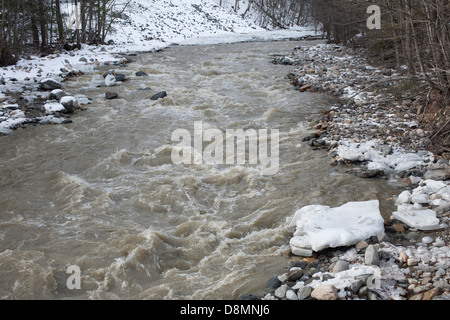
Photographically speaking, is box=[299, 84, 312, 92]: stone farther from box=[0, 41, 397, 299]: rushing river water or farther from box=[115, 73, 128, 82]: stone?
box=[115, 73, 128, 82]: stone

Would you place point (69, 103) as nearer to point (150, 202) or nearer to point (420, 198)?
point (150, 202)

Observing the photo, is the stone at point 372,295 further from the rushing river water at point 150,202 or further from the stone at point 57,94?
the stone at point 57,94

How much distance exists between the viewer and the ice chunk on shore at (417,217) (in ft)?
14.1

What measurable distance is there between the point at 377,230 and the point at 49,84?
32.8 feet

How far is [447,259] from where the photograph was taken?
3.65 metres

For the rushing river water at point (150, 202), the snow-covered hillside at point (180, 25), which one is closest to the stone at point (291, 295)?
the rushing river water at point (150, 202)

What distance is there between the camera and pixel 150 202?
560 centimetres

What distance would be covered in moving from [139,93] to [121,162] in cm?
475

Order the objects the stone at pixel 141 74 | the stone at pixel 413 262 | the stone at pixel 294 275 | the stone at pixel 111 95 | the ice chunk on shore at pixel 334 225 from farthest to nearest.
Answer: the stone at pixel 141 74
the stone at pixel 111 95
the ice chunk on shore at pixel 334 225
the stone at pixel 294 275
the stone at pixel 413 262

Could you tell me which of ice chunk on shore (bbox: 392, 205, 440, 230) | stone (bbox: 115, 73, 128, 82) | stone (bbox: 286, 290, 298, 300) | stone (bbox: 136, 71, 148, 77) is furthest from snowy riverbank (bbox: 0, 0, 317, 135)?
ice chunk on shore (bbox: 392, 205, 440, 230)

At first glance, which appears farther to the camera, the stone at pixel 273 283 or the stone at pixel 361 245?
the stone at pixel 361 245

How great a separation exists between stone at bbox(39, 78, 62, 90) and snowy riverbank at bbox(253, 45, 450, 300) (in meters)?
7.59

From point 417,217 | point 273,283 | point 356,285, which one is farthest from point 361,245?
point 273,283

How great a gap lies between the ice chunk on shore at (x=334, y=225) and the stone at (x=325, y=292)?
2.48 ft
